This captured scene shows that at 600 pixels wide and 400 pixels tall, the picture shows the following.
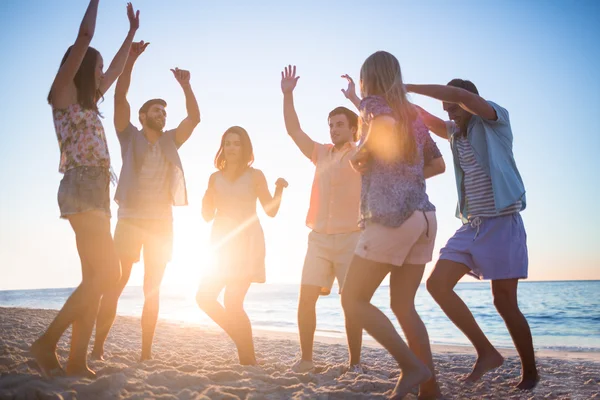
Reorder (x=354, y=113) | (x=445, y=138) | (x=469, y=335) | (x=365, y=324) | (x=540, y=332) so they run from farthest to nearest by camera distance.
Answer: (x=540, y=332) < (x=354, y=113) < (x=445, y=138) < (x=469, y=335) < (x=365, y=324)

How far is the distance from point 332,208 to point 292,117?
0.94 metres

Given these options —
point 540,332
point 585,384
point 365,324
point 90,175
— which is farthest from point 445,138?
point 540,332

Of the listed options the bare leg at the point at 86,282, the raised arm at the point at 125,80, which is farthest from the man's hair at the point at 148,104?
the bare leg at the point at 86,282

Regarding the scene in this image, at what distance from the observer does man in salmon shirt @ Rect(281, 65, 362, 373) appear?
14.0 ft

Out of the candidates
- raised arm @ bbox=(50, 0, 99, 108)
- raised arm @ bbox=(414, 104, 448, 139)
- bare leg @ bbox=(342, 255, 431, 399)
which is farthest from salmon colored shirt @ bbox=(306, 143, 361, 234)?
raised arm @ bbox=(50, 0, 99, 108)

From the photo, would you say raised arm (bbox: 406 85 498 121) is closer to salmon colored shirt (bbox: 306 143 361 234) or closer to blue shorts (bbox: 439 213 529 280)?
blue shorts (bbox: 439 213 529 280)

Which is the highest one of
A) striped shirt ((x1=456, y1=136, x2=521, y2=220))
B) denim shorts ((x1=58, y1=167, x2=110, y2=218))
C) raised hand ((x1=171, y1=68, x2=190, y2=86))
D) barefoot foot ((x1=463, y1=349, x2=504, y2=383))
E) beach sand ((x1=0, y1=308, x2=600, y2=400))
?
raised hand ((x1=171, y1=68, x2=190, y2=86))

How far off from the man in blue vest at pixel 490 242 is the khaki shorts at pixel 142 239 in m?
2.36

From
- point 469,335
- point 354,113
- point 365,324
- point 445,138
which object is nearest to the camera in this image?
point 365,324

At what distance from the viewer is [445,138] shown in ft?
13.9

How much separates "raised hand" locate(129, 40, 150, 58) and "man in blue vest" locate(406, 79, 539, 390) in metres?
2.74

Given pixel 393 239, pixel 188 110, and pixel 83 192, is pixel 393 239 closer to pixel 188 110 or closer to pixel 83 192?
pixel 83 192

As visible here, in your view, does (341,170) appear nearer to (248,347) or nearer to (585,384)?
(248,347)

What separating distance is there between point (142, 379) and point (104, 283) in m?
0.69
